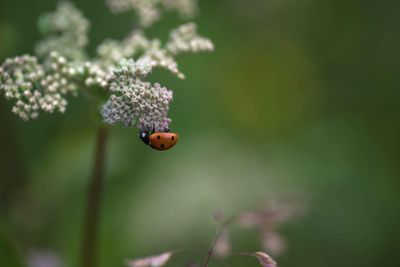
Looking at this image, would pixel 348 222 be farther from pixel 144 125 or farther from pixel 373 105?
pixel 144 125

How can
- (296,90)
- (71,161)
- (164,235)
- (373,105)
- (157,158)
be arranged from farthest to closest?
(296,90), (373,105), (157,158), (164,235), (71,161)

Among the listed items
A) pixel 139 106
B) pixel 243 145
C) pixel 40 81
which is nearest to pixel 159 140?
pixel 139 106

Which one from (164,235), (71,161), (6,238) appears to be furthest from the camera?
(164,235)

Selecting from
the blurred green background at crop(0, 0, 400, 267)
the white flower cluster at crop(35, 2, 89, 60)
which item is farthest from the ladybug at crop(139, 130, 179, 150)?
the blurred green background at crop(0, 0, 400, 267)

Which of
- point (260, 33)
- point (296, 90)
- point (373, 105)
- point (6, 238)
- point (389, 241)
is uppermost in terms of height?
point (260, 33)

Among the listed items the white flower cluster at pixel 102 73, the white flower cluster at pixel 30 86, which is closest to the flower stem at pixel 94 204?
the white flower cluster at pixel 102 73

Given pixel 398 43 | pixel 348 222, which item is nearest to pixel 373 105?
pixel 398 43

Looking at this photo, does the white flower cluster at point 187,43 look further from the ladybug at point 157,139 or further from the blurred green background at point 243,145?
the blurred green background at point 243,145

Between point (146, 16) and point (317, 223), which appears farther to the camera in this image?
point (317, 223)

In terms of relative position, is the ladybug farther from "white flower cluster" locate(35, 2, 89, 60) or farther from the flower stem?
"white flower cluster" locate(35, 2, 89, 60)
